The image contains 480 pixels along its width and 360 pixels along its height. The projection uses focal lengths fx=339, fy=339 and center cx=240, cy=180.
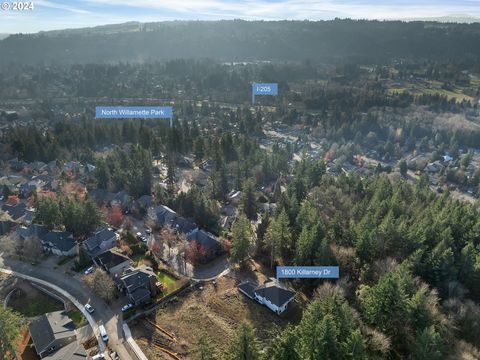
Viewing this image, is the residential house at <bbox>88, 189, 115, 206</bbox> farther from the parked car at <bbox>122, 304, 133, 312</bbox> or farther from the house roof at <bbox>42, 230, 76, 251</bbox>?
the parked car at <bbox>122, 304, 133, 312</bbox>

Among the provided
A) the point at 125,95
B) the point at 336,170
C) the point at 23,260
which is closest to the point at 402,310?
the point at 23,260

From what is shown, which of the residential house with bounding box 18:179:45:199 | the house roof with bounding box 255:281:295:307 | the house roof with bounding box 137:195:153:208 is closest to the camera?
the house roof with bounding box 255:281:295:307

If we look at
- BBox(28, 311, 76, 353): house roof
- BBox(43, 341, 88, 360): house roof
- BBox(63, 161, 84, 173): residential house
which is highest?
BBox(63, 161, 84, 173): residential house

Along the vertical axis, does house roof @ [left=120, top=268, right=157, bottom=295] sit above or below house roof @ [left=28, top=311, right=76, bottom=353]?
above

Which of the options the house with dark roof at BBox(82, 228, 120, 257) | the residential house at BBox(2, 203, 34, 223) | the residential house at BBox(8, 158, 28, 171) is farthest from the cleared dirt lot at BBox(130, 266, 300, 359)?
the residential house at BBox(8, 158, 28, 171)

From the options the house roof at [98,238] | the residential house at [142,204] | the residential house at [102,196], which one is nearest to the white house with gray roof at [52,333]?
the house roof at [98,238]

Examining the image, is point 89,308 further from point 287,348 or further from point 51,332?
point 287,348

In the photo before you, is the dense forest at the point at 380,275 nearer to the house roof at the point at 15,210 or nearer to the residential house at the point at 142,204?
the residential house at the point at 142,204
